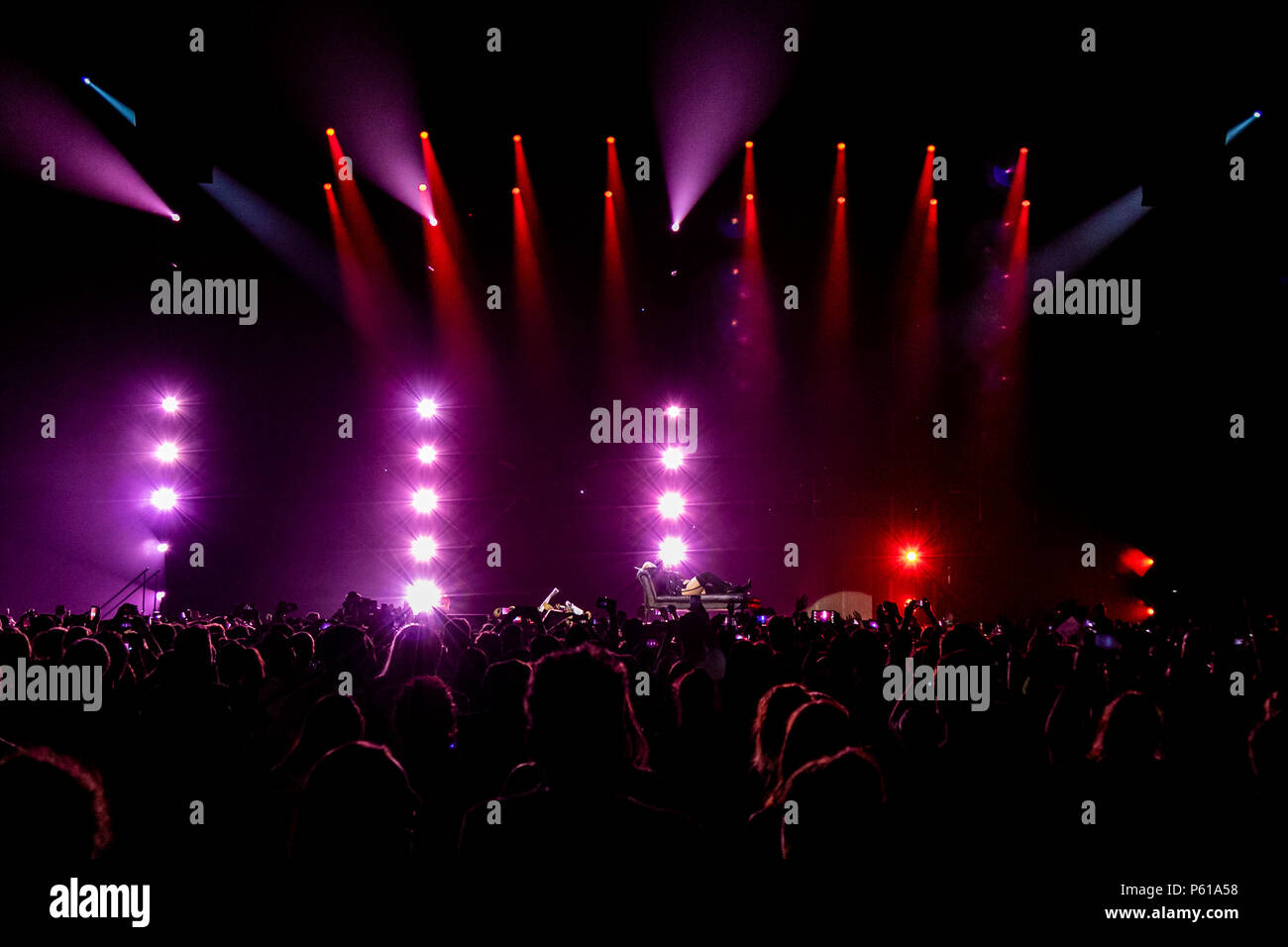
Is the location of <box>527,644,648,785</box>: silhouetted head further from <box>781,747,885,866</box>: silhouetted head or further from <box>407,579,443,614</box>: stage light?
<box>407,579,443,614</box>: stage light

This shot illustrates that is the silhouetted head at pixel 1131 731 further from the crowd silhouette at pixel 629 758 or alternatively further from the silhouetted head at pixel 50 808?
the silhouetted head at pixel 50 808

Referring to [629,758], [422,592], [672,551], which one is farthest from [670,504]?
[629,758]

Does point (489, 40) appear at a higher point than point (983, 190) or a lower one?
higher

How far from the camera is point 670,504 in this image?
2092cm

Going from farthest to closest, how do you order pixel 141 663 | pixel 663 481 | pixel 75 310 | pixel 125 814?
1. pixel 663 481
2. pixel 75 310
3. pixel 141 663
4. pixel 125 814

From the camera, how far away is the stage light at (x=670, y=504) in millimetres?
20906

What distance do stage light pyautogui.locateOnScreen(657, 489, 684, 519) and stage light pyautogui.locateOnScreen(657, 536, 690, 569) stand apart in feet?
2.00

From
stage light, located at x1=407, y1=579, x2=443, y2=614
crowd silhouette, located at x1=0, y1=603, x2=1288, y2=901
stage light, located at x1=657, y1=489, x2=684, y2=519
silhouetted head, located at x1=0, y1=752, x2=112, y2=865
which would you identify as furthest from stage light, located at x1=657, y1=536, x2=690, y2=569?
silhouetted head, located at x1=0, y1=752, x2=112, y2=865

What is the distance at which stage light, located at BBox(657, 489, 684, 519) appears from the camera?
20.9 meters

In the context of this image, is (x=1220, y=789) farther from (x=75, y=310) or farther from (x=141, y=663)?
(x=75, y=310)

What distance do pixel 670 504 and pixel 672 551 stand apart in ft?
3.91

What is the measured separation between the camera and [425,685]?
394 cm

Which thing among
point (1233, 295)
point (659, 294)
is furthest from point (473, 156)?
point (1233, 295)
